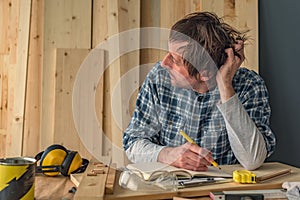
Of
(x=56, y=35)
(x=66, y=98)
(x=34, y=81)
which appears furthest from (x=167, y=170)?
(x=34, y=81)

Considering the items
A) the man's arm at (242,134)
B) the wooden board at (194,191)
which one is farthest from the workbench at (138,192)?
the man's arm at (242,134)

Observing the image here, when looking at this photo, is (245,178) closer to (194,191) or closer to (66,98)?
(194,191)

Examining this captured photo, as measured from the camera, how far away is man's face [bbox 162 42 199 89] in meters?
1.38

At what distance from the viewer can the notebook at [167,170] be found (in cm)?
105

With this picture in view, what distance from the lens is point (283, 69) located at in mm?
2320

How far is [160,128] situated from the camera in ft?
4.98

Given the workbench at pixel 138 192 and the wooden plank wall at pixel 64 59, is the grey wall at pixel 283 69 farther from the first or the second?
the workbench at pixel 138 192

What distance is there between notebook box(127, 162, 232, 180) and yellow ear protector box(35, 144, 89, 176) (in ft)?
0.52

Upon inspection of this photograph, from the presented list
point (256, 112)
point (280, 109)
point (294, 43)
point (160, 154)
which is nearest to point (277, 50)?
point (294, 43)

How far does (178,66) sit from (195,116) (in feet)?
0.67

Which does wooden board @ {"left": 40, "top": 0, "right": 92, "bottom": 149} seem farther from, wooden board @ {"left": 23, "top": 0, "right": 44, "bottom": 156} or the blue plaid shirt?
the blue plaid shirt

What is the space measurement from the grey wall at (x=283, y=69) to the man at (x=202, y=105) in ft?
2.77

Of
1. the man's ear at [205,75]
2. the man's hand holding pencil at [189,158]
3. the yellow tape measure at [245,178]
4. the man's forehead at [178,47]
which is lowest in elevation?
the yellow tape measure at [245,178]

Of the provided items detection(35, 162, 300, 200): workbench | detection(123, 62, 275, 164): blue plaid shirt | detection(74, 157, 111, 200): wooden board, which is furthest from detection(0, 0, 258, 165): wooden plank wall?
detection(74, 157, 111, 200): wooden board
